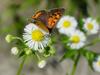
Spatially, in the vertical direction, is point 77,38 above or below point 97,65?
above

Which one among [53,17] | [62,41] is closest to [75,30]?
[62,41]

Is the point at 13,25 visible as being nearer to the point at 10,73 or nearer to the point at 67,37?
the point at 10,73

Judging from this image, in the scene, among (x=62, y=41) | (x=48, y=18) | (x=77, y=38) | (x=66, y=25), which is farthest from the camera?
(x=66, y=25)

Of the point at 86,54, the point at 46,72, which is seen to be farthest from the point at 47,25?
the point at 46,72

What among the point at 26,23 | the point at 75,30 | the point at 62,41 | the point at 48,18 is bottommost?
the point at 48,18

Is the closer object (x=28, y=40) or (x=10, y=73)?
(x=28, y=40)

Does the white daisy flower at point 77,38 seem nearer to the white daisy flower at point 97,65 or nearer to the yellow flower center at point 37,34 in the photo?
the white daisy flower at point 97,65

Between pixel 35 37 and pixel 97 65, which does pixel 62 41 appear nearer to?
pixel 97 65
